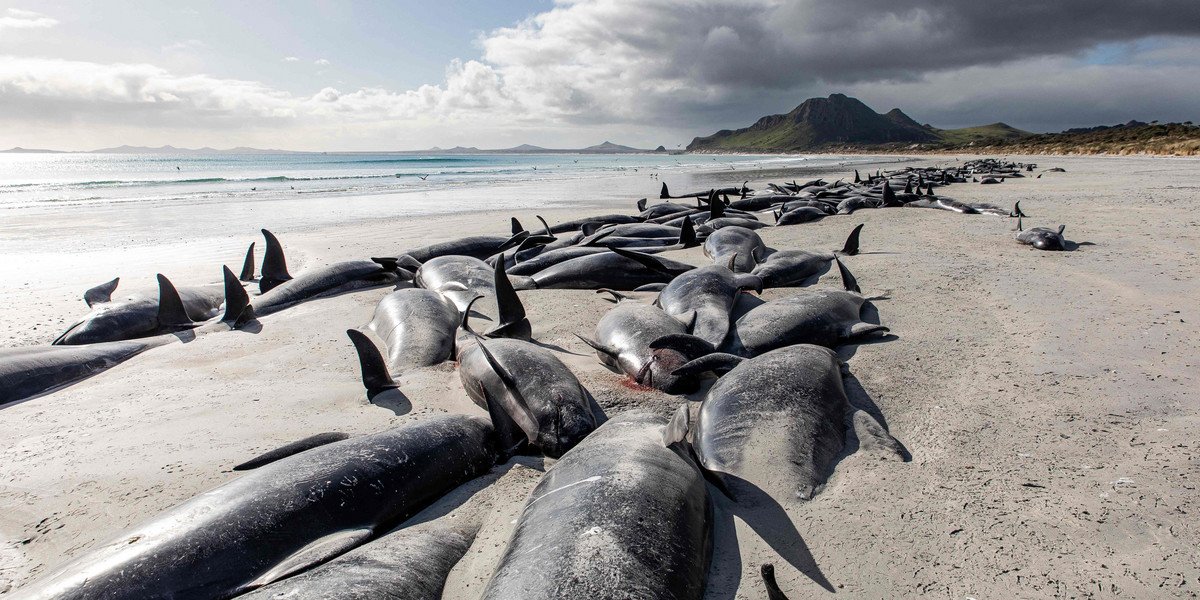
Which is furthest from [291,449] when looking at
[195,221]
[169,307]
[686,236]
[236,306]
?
[195,221]

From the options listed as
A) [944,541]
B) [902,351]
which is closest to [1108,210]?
[902,351]

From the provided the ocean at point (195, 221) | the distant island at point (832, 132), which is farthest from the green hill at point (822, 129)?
the ocean at point (195, 221)

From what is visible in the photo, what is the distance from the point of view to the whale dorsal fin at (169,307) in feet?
17.7

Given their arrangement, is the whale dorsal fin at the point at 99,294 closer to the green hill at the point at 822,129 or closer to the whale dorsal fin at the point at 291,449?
the whale dorsal fin at the point at 291,449

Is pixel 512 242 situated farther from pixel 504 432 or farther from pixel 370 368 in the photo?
pixel 504 432

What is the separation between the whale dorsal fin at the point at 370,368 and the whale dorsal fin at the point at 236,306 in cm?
258

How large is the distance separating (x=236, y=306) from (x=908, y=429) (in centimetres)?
578

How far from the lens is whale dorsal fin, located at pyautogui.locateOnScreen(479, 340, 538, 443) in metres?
3.02

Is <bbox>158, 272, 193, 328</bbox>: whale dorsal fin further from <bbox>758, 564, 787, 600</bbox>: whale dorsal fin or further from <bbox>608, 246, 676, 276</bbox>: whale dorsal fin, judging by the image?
<bbox>758, 564, 787, 600</bbox>: whale dorsal fin

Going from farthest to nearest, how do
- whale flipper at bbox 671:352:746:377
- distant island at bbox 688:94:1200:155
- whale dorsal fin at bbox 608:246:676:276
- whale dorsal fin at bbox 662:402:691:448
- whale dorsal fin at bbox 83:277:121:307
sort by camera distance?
distant island at bbox 688:94:1200:155
whale dorsal fin at bbox 608:246:676:276
whale dorsal fin at bbox 83:277:121:307
whale flipper at bbox 671:352:746:377
whale dorsal fin at bbox 662:402:691:448

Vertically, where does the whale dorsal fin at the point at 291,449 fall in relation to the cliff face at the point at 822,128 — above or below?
below

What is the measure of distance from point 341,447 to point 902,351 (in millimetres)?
3609

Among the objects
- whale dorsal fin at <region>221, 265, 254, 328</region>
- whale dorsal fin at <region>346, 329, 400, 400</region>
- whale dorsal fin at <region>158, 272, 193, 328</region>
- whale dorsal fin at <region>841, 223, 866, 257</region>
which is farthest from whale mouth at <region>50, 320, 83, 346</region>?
whale dorsal fin at <region>841, 223, 866, 257</region>

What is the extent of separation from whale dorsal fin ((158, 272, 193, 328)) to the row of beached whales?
2.28 feet
